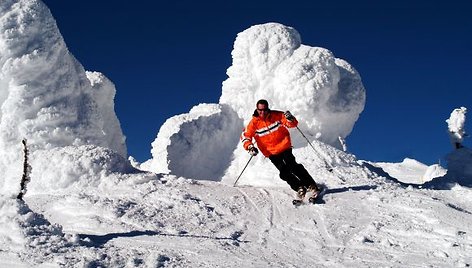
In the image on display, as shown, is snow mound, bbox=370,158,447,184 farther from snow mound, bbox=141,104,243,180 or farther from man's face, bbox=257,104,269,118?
man's face, bbox=257,104,269,118

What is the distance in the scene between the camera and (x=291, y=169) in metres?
11.1

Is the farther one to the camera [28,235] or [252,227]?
[252,227]

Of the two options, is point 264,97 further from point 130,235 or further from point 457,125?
point 130,235

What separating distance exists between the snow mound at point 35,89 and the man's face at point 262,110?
8167 millimetres

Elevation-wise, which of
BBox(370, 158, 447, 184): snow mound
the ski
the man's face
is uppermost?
BBox(370, 158, 447, 184): snow mound

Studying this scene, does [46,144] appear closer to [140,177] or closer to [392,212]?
[140,177]

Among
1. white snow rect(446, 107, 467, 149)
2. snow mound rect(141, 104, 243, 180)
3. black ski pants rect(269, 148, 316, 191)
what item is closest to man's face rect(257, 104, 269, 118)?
black ski pants rect(269, 148, 316, 191)

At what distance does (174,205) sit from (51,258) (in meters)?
3.84

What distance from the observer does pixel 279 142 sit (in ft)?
36.4

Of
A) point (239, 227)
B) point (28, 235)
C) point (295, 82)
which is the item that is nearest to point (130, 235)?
point (28, 235)

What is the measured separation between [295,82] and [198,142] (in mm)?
5367

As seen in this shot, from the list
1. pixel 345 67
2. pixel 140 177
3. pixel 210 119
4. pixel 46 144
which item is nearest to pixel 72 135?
pixel 46 144

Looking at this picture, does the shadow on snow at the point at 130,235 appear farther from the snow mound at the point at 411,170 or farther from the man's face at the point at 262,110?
the snow mound at the point at 411,170

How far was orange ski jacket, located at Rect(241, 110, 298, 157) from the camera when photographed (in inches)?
436
